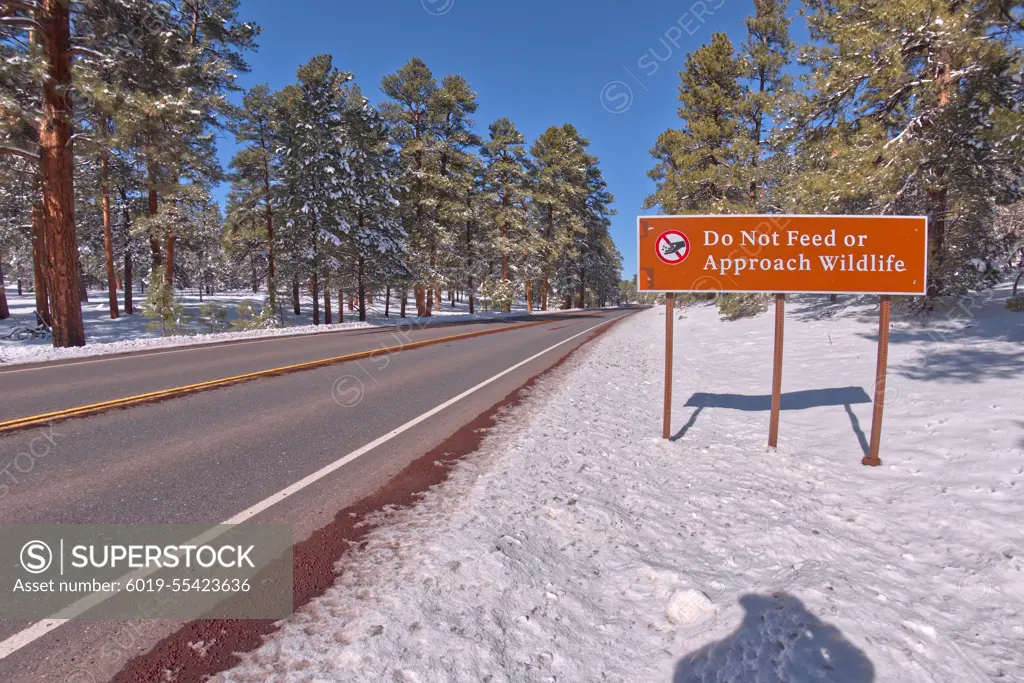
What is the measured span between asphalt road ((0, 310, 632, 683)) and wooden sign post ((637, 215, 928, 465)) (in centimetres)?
332

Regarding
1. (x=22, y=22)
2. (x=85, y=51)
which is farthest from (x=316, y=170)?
(x=22, y=22)

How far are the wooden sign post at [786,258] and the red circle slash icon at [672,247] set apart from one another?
1 cm

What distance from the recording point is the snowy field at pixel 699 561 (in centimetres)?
222

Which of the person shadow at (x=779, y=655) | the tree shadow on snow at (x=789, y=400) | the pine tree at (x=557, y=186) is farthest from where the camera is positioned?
the pine tree at (x=557, y=186)

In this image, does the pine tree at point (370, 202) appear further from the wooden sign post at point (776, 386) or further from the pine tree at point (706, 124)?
the wooden sign post at point (776, 386)

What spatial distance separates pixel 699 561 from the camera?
3.12 meters

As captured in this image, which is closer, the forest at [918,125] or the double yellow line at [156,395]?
the double yellow line at [156,395]

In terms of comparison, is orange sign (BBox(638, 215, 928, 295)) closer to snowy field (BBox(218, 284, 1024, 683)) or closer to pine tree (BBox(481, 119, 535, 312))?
snowy field (BBox(218, 284, 1024, 683))

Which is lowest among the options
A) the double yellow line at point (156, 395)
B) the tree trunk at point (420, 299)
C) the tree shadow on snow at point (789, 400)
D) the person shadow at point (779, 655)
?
the person shadow at point (779, 655)

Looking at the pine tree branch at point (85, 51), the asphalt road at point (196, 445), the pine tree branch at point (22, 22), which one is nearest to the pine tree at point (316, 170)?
the pine tree branch at point (85, 51)

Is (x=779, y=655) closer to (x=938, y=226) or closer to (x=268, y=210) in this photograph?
(x=938, y=226)

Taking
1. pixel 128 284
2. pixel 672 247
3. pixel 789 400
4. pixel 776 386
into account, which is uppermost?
pixel 128 284

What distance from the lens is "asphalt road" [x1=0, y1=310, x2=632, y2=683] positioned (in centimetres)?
231

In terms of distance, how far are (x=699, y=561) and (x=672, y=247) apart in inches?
143
